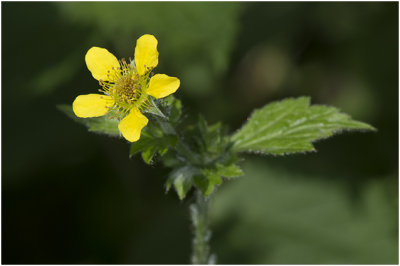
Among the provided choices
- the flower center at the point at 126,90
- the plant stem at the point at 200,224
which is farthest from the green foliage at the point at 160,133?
the plant stem at the point at 200,224

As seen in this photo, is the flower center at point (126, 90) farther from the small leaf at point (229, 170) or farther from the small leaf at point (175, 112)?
the small leaf at point (229, 170)

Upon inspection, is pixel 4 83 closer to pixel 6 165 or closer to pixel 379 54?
pixel 6 165

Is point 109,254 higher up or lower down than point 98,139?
lower down

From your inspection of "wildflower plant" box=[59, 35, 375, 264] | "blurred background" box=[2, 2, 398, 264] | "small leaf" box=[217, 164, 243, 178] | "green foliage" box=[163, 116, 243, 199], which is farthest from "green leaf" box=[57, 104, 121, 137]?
"blurred background" box=[2, 2, 398, 264]

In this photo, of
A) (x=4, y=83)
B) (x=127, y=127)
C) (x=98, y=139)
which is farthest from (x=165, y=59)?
(x=127, y=127)

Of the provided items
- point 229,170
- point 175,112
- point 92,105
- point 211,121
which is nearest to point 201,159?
point 229,170

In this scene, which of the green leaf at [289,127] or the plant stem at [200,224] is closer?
the green leaf at [289,127]

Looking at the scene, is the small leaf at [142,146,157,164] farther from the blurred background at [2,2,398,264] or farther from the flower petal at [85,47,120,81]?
the blurred background at [2,2,398,264]
